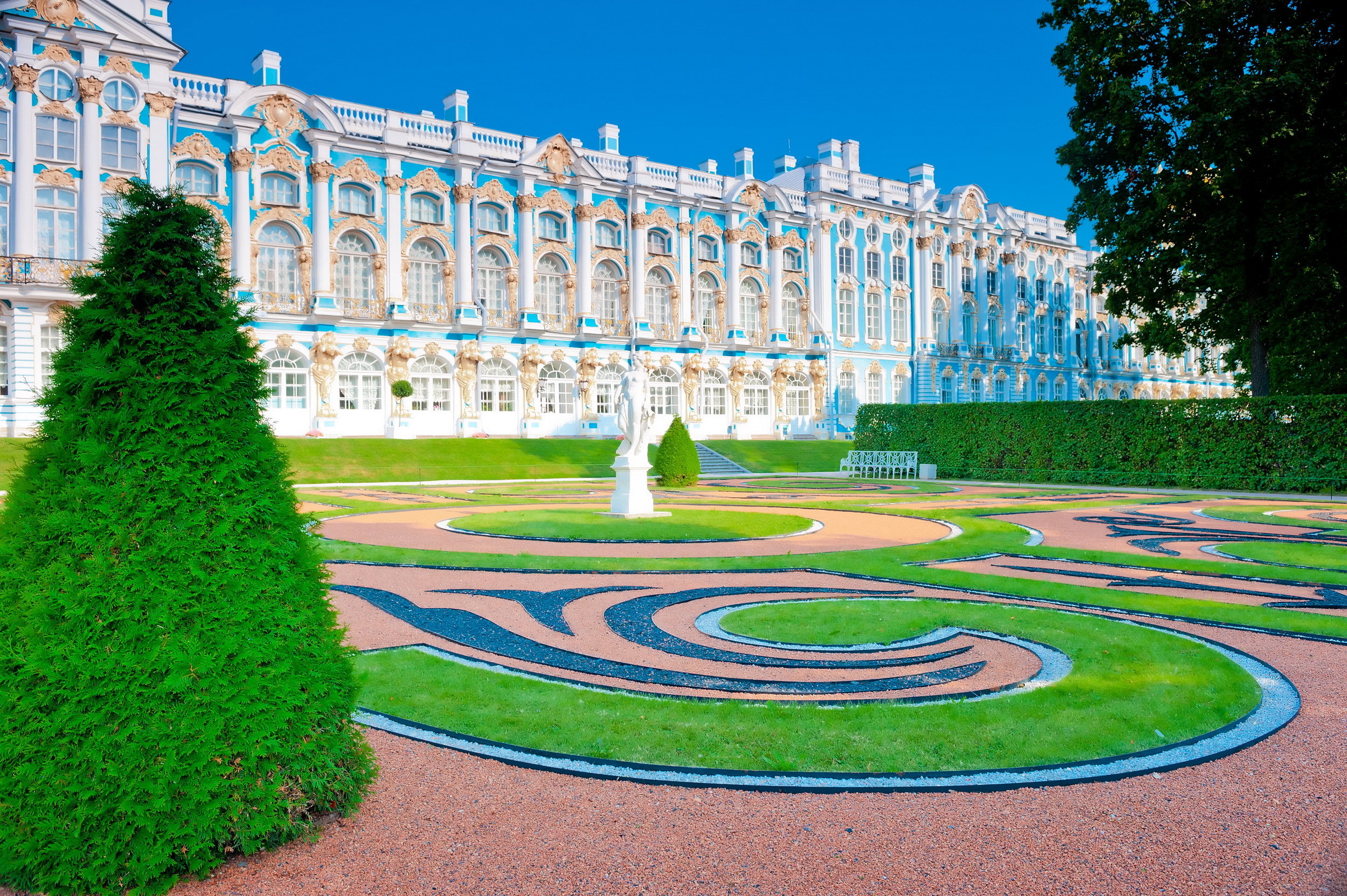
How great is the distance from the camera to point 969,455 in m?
33.1

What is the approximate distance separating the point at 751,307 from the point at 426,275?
1809 centimetres

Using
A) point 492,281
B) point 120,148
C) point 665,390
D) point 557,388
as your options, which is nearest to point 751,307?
point 665,390

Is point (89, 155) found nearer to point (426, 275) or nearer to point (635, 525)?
point (426, 275)

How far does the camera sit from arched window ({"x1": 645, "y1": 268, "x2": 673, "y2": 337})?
48625 millimetres

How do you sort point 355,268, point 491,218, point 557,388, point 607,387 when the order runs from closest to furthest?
point 355,268 → point 491,218 → point 557,388 → point 607,387

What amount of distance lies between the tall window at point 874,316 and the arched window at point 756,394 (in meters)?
7.81

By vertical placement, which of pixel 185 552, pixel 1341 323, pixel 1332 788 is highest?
pixel 1341 323

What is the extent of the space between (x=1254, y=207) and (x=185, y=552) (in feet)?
97.8

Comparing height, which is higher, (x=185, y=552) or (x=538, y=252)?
(x=538, y=252)

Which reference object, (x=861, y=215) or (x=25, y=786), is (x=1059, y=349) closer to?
(x=861, y=215)

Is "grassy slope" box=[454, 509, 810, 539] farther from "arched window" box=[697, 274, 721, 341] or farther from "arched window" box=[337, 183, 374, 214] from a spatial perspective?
"arched window" box=[697, 274, 721, 341]

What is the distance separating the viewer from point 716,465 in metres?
38.4

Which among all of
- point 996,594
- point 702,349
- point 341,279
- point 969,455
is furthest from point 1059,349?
point 996,594

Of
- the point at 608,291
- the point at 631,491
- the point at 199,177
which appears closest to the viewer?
the point at 631,491
